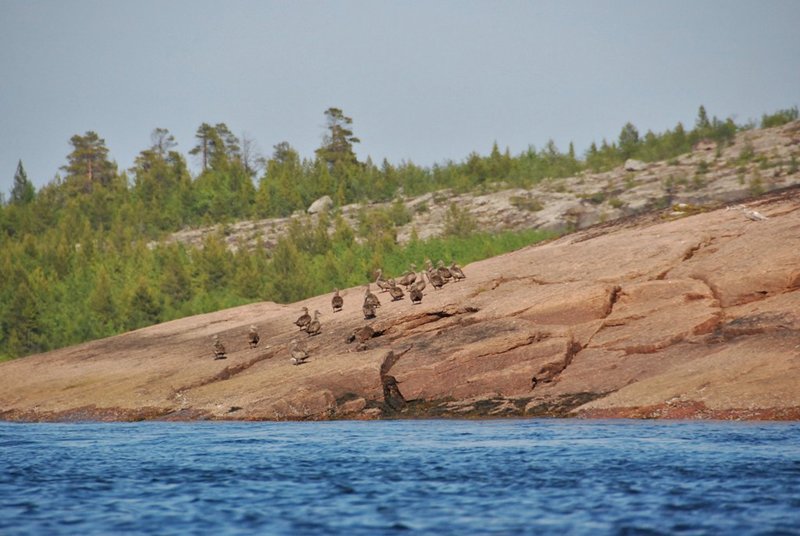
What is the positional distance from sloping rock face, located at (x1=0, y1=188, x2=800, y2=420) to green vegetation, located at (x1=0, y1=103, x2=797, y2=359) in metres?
39.6

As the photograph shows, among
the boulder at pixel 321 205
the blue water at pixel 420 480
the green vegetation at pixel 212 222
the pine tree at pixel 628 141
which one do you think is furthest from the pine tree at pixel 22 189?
the blue water at pixel 420 480

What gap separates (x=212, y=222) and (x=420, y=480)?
120747 millimetres

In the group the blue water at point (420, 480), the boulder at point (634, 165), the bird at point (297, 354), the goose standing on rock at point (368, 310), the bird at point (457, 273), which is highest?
the boulder at point (634, 165)

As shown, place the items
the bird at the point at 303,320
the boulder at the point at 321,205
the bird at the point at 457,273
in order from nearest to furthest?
the bird at the point at 303,320 → the bird at the point at 457,273 → the boulder at the point at 321,205

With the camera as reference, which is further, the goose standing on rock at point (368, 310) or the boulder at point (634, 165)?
the boulder at point (634, 165)

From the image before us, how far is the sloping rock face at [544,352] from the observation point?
3550 cm

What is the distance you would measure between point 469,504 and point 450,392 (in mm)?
19275

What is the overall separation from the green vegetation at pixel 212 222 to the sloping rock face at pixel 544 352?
1559 inches

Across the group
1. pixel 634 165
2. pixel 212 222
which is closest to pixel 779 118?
pixel 634 165

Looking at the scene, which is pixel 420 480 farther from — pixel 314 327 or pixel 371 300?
pixel 314 327

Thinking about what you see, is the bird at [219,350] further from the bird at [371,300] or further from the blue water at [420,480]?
the blue water at [420,480]

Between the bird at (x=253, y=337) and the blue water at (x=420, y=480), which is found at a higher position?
the bird at (x=253, y=337)

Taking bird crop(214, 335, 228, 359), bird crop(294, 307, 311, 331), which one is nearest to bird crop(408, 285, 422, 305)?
bird crop(294, 307, 311, 331)

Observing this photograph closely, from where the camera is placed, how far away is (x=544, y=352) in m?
39.8
